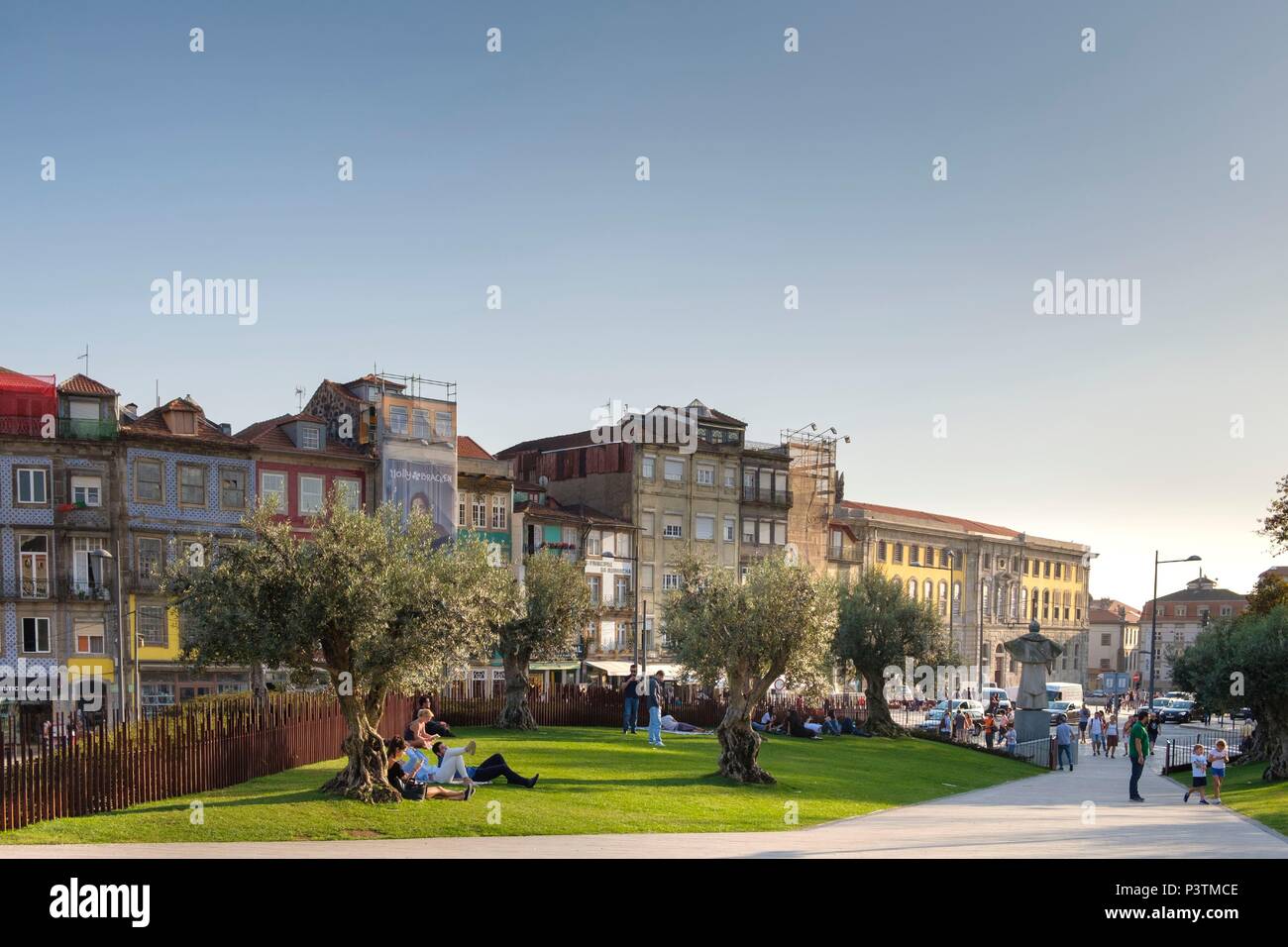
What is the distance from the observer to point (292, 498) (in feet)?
185

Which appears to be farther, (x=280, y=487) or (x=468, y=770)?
(x=280, y=487)

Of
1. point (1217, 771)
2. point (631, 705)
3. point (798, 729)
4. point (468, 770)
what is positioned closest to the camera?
point (468, 770)

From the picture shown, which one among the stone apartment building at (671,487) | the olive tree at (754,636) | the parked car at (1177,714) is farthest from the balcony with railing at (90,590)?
the parked car at (1177,714)

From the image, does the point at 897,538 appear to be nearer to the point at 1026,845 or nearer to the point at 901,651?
the point at 901,651

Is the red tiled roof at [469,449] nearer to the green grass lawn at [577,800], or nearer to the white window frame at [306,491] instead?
the white window frame at [306,491]

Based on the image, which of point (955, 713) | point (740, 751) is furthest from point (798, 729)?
point (740, 751)

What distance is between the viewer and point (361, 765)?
67.4 ft

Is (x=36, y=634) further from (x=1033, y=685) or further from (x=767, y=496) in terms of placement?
(x=767, y=496)

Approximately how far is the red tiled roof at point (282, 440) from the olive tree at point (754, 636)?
34.5 meters

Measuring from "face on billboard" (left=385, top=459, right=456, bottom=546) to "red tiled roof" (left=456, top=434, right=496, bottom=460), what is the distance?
3.17 metres

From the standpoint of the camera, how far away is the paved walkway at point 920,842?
16.0m

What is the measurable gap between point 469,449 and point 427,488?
19.9 feet

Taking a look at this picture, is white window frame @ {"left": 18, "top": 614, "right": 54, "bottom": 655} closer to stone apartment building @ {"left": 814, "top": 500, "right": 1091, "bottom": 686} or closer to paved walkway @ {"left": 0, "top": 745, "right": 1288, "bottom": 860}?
paved walkway @ {"left": 0, "top": 745, "right": 1288, "bottom": 860}

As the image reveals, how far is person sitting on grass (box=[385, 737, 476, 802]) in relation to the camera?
68.1 ft
